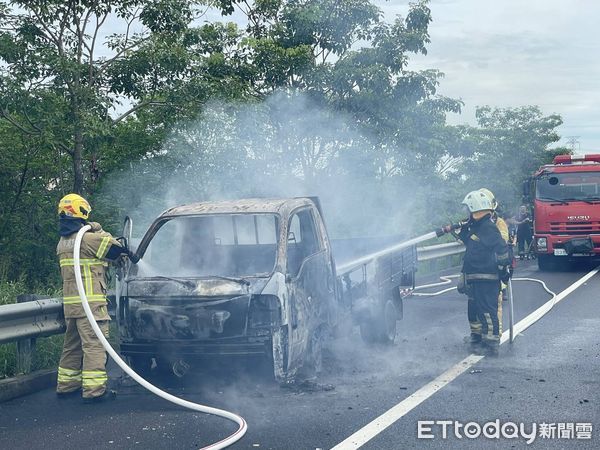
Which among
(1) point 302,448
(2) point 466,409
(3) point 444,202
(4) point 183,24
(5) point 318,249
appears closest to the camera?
(1) point 302,448

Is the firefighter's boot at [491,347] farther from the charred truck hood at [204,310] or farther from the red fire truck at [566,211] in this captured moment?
the red fire truck at [566,211]

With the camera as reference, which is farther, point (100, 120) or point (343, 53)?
point (343, 53)

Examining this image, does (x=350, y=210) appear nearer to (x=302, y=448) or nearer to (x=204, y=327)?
(x=204, y=327)

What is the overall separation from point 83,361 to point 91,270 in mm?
760

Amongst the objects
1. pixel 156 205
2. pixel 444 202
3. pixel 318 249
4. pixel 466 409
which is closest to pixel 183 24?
pixel 156 205

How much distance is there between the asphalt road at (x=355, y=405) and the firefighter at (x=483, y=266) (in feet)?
1.19

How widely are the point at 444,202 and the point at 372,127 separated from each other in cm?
978

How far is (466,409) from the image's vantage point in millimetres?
6273

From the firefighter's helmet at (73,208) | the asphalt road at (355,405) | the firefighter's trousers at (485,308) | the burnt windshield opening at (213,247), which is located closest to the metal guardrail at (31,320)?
A: the asphalt road at (355,405)

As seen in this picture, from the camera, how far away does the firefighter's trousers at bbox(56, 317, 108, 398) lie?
6.82m

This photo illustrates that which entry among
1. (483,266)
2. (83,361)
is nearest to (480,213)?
(483,266)

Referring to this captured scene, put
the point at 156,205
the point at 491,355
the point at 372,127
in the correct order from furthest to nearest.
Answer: the point at 372,127
the point at 156,205
the point at 491,355

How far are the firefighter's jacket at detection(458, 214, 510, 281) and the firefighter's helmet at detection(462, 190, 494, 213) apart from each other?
10 cm

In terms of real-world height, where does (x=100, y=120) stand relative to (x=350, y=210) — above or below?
above
